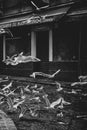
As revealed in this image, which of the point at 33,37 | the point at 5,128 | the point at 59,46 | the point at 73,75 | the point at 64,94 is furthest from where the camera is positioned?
the point at 33,37

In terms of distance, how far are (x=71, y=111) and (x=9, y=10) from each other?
12.2 m

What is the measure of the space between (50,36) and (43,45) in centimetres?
120

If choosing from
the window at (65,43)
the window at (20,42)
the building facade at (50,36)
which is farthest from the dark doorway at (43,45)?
the window at (65,43)

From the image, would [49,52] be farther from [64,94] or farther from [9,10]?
[64,94]

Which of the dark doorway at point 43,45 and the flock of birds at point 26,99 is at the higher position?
the dark doorway at point 43,45

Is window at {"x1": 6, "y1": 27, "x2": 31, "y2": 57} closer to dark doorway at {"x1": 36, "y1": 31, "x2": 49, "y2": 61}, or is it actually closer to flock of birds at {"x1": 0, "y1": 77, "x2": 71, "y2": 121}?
dark doorway at {"x1": 36, "y1": 31, "x2": 49, "y2": 61}

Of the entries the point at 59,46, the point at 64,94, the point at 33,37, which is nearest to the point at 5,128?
the point at 64,94

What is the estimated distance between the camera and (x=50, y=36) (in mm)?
13062

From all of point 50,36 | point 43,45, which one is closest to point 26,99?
point 50,36

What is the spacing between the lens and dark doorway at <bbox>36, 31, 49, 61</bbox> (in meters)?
13.9

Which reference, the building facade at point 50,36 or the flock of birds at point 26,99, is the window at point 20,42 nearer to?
the building facade at point 50,36

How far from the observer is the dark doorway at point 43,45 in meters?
13.9

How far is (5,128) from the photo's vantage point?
342 cm

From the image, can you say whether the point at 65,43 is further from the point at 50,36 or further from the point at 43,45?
the point at 43,45
